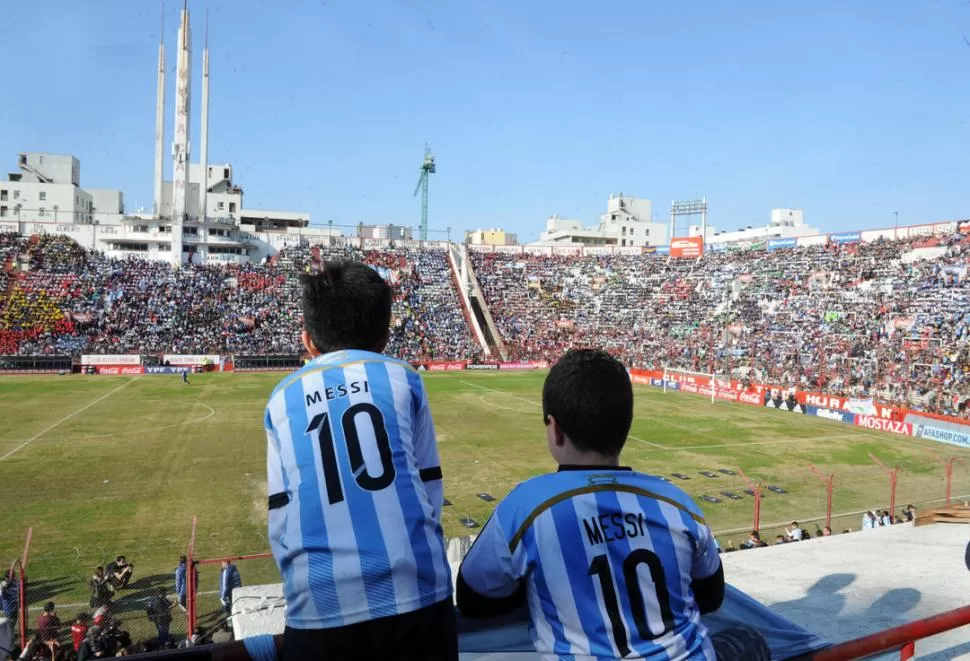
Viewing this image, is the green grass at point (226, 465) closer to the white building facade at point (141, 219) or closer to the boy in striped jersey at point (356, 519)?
the boy in striped jersey at point (356, 519)

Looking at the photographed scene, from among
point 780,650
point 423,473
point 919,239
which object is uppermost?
point 919,239

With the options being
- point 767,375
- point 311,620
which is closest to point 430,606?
point 311,620

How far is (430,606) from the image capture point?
7.39 ft

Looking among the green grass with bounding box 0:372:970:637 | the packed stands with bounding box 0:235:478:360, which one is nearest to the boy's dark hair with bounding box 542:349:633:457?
the green grass with bounding box 0:372:970:637

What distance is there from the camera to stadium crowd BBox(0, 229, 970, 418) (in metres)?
41.5

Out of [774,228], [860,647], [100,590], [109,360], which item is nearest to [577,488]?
[860,647]

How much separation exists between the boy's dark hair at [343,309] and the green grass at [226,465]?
10455 mm

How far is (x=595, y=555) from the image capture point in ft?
7.43

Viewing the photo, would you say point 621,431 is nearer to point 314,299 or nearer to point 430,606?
point 430,606

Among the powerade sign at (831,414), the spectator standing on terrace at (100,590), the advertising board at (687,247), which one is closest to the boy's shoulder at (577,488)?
the spectator standing on terrace at (100,590)

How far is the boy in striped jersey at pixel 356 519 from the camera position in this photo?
85.2 inches

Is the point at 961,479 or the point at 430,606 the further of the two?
the point at 961,479

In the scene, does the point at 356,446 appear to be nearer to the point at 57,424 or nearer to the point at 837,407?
the point at 57,424

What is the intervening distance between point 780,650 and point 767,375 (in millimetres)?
43182
